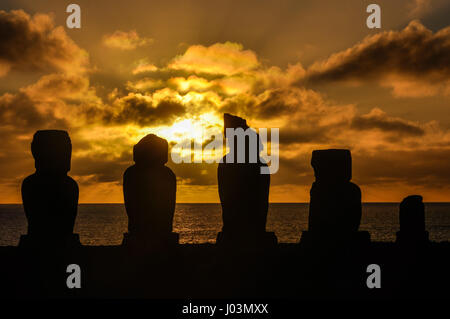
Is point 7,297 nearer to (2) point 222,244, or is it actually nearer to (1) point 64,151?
(1) point 64,151

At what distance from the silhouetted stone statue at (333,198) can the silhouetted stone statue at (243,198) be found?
1369 mm

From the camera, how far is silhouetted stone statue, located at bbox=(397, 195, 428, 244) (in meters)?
15.4

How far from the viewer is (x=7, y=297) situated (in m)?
9.73

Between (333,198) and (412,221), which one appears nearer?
(333,198)

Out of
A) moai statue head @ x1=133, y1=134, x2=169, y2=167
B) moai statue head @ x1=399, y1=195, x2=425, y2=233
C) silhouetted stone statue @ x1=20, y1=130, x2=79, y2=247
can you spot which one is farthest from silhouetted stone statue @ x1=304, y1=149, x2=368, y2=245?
silhouetted stone statue @ x1=20, y1=130, x2=79, y2=247

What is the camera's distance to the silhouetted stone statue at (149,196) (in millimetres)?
11117

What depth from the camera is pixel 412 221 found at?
15.8m

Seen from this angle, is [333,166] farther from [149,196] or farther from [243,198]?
[149,196]

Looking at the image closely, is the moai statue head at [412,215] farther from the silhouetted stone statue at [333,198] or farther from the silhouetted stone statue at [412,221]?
the silhouetted stone statue at [333,198]

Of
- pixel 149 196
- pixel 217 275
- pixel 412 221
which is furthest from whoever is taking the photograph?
pixel 412 221

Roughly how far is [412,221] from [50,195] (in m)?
11.3

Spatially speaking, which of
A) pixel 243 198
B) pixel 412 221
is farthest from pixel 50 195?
pixel 412 221
